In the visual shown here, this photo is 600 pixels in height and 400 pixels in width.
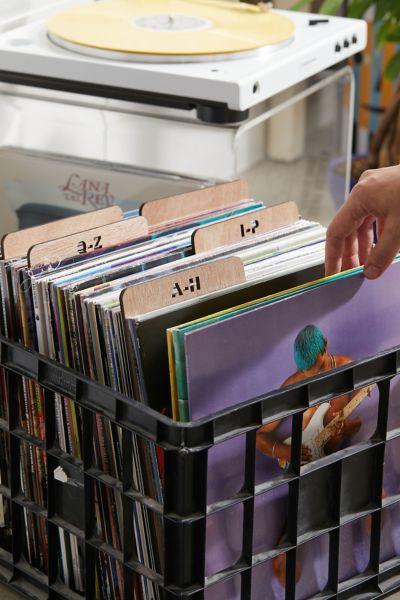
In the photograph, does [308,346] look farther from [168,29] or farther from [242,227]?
[168,29]

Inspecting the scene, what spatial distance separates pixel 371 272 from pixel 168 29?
2.31ft

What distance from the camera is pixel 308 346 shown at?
2.17 ft

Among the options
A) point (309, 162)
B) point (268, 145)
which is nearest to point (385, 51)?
point (309, 162)

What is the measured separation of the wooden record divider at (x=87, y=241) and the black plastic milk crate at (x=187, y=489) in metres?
0.07

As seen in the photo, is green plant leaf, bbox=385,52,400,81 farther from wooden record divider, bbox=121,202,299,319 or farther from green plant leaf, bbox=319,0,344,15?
wooden record divider, bbox=121,202,299,319

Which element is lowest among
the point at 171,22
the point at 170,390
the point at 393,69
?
the point at 393,69

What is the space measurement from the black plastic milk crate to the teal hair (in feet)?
0.14

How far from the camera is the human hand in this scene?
2.14 feet

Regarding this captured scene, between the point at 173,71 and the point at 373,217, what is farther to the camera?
the point at 173,71

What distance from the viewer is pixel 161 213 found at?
789 millimetres

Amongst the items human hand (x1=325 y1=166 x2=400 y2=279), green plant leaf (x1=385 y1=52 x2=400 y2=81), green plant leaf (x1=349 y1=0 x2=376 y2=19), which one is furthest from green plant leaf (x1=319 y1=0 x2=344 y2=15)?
human hand (x1=325 y1=166 x2=400 y2=279)

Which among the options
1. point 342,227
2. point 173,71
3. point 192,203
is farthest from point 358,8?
point 342,227

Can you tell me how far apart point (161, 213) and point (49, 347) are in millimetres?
165

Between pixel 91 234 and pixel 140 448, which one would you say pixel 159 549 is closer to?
pixel 140 448
